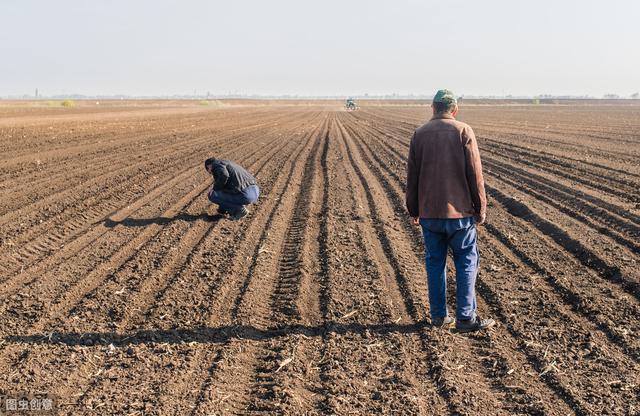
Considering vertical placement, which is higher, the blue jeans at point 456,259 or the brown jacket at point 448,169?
the brown jacket at point 448,169

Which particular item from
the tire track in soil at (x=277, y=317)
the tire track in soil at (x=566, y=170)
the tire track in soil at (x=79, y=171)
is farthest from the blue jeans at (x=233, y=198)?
the tire track in soil at (x=566, y=170)

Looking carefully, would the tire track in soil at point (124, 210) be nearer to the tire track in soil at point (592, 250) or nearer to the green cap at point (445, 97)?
the green cap at point (445, 97)

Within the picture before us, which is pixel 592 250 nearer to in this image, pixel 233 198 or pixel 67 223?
pixel 233 198

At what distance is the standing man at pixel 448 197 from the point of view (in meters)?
4.96

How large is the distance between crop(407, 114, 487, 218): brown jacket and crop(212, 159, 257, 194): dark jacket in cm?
451

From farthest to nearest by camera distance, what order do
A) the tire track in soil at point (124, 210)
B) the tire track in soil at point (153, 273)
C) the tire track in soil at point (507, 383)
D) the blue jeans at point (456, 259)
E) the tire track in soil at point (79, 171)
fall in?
the tire track in soil at point (79, 171), the tire track in soil at point (124, 210), the tire track in soil at point (153, 273), the blue jeans at point (456, 259), the tire track in soil at point (507, 383)

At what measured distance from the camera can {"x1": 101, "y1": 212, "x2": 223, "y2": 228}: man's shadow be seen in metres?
9.07

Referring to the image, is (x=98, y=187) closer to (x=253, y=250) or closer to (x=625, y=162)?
(x=253, y=250)

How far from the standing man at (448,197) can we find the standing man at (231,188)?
14.6 feet

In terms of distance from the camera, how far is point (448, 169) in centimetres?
500

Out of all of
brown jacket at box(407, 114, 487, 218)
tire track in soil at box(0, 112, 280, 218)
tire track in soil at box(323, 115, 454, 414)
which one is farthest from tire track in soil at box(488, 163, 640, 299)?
tire track in soil at box(0, 112, 280, 218)

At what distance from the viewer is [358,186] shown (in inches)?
496

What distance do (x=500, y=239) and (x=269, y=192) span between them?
5.13m

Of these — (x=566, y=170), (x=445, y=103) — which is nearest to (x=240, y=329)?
(x=445, y=103)
